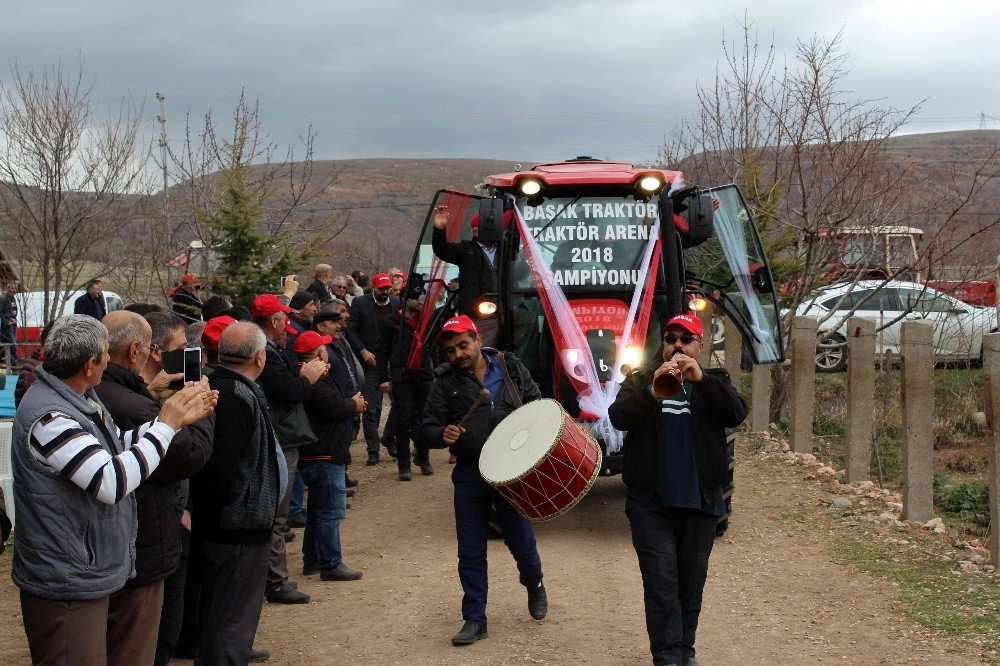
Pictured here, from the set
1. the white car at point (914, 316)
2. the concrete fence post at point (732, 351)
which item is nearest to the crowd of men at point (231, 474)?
the concrete fence post at point (732, 351)

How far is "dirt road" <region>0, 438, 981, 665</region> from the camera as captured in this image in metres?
6.58

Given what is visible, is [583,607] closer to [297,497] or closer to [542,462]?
[542,462]

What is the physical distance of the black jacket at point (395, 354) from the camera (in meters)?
11.9

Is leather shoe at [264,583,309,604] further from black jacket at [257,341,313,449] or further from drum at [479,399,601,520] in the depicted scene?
drum at [479,399,601,520]

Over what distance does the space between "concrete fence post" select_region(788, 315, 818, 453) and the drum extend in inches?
260

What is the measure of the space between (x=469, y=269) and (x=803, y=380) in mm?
4424

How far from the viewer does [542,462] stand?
243 inches

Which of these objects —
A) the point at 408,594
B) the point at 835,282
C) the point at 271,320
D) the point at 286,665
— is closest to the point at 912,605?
the point at 408,594

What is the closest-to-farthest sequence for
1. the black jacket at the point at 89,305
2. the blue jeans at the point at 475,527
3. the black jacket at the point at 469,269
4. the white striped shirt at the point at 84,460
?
the white striped shirt at the point at 84,460 < the blue jeans at the point at 475,527 < the black jacket at the point at 469,269 < the black jacket at the point at 89,305

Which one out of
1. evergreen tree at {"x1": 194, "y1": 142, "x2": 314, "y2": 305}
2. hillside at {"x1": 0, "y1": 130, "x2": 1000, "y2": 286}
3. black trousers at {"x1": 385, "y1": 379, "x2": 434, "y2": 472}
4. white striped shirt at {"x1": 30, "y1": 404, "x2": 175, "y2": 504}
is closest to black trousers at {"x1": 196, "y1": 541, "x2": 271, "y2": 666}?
white striped shirt at {"x1": 30, "y1": 404, "x2": 175, "y2": 504}

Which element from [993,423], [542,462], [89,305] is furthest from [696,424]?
[89,305]

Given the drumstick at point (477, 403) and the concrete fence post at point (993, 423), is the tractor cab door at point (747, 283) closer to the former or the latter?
the concrete fence post at point (993, 423)

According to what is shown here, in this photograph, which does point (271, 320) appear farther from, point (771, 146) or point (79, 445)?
point (771, 146)

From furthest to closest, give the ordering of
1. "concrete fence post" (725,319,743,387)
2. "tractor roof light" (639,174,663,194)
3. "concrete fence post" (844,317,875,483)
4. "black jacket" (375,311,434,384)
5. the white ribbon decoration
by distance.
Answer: "concrete fence post" (725,319,743,387), "black jacket" (375,311,434,384), "concrete fence post" (844,317,875,483), "tractor roof light" (639,174,663,194), the white ribbon decoration
